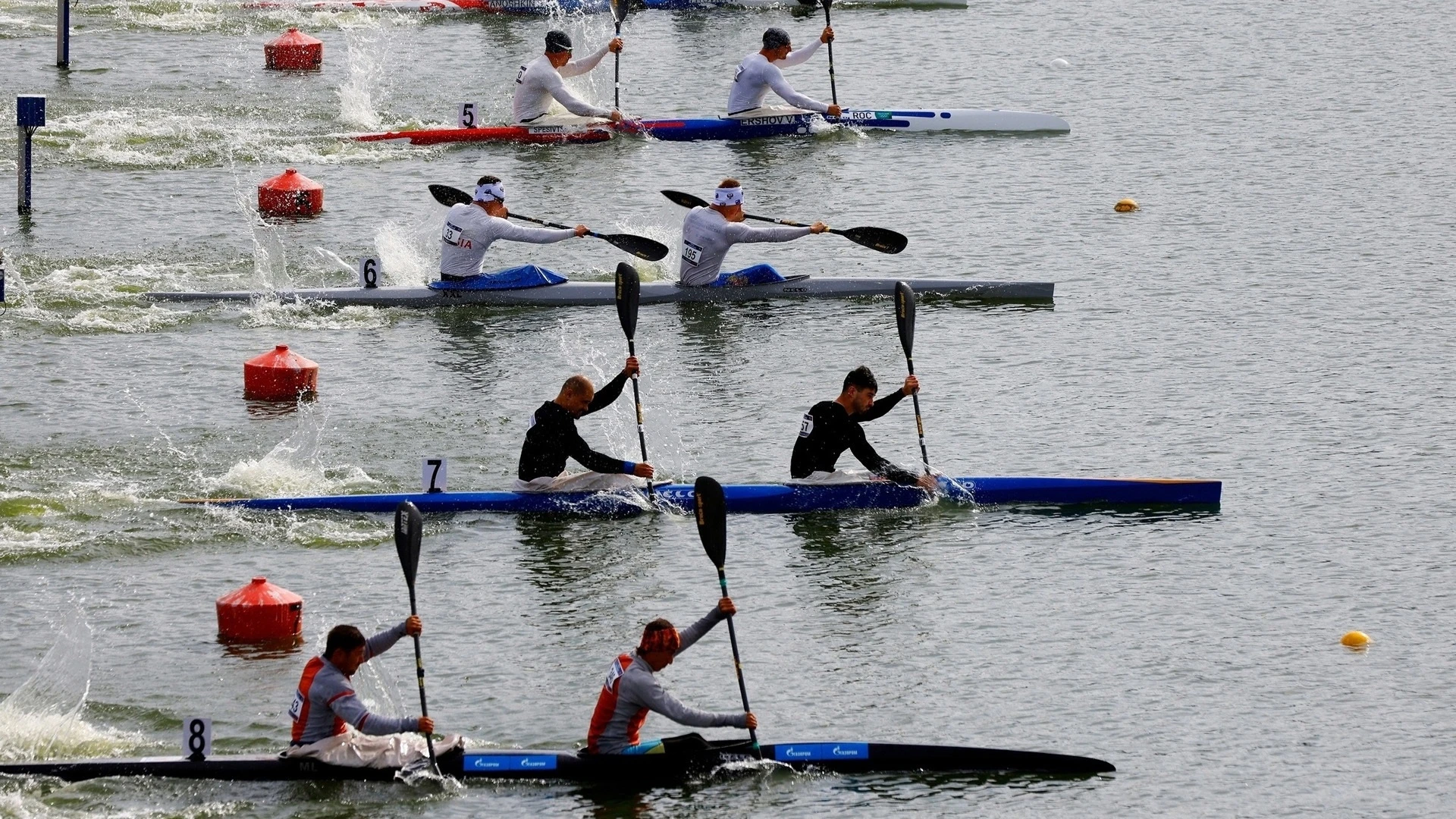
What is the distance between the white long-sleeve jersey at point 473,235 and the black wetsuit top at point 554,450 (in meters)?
5.41

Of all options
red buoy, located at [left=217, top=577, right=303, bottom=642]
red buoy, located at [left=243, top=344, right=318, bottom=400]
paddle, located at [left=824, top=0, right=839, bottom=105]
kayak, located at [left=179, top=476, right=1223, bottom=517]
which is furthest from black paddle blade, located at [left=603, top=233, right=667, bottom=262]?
red buoy, located at [left=217, top=577, right=303, bottom=642]

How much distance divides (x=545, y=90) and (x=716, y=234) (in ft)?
22.4

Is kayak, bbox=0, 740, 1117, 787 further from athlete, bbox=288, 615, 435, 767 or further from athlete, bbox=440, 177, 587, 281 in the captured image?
athlete, bbox=440, 177, 587, 281

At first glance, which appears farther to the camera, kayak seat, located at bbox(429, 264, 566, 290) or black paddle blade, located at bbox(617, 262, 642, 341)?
kayak seat, located at bbox(429, 264, 566, 290)

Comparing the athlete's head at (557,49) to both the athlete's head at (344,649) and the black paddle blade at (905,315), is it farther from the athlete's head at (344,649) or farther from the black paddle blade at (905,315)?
the athlete's head at (344,649)

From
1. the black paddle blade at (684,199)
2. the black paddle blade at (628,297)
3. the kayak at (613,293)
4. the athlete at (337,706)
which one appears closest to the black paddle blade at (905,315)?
the black paddle blade at (628,297)

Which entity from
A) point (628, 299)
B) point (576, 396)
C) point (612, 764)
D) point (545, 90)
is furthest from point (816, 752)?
point (545, 90)

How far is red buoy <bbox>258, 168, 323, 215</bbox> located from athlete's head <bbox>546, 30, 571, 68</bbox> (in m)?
3.81

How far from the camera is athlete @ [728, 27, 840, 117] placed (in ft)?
90.8

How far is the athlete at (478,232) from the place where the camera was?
69.7 ft

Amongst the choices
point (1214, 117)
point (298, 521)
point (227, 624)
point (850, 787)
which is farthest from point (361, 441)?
point (1214, 117)

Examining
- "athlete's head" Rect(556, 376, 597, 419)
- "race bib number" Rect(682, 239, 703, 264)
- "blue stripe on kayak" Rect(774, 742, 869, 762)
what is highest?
"race bib number" Rect(682, 239, 703, 264)

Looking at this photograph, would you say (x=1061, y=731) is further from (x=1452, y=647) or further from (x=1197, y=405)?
(x=1197, y=405)

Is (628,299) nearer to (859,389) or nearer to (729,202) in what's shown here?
(859,389)
